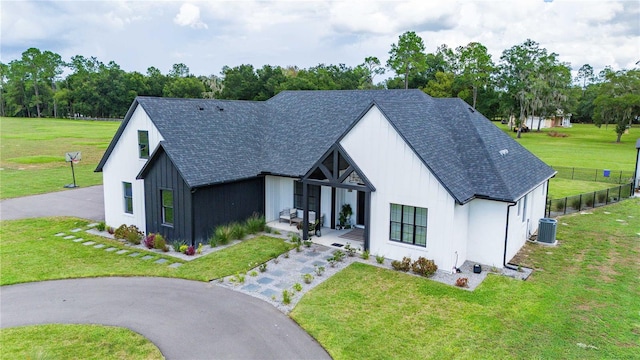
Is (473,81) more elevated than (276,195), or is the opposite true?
(473,81)

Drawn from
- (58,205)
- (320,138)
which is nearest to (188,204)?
(320,138)

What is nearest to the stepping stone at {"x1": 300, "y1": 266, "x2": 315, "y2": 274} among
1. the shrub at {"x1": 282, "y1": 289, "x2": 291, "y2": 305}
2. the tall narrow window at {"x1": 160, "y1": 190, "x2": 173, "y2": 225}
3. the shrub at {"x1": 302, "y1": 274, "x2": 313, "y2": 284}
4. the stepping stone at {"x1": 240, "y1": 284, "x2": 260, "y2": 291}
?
the shrub at {"x1": 302, "y1": 274, "x2": 313, "y2": 284}

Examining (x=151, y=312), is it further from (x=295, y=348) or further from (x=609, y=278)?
(x=609, y=278)

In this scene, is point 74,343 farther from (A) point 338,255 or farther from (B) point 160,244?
(A) point 338,255

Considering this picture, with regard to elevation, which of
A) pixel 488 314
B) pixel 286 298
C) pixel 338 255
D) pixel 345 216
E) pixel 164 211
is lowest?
pixel 488 314

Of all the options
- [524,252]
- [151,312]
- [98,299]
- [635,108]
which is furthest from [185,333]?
[635,108]

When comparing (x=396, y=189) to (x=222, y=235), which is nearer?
(x=396, y=189)
